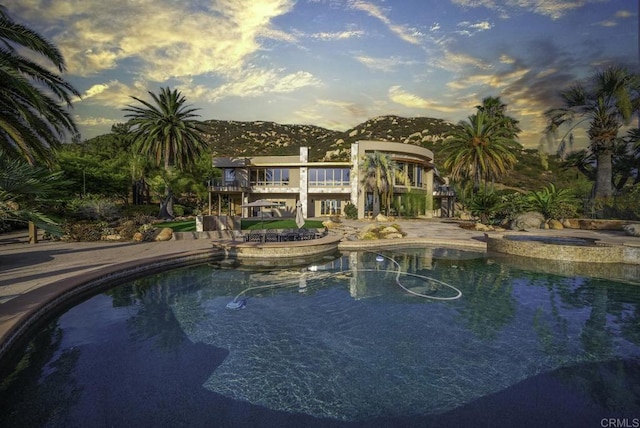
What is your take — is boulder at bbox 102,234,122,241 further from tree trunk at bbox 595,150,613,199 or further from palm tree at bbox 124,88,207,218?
tree trunk at bbox 595,150,613,199

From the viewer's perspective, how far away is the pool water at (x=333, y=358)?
444 cm

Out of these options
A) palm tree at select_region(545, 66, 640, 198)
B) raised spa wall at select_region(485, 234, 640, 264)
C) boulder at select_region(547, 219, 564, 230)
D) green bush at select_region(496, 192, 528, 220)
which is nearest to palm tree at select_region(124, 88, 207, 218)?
raised spa wall at select_region(485, 234, 640, 264)

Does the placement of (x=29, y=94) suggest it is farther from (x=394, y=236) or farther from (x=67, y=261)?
(x=394, y=236)

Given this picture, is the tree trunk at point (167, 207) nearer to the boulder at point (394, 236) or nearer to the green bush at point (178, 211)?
the green bush at point (178, 211)

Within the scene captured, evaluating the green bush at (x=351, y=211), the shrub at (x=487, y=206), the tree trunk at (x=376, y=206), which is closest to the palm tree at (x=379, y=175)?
the tree trunk at (x=376, y=206)

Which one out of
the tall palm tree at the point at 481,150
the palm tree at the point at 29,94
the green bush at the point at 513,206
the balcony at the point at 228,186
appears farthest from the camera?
the balcony at the point at 228,186

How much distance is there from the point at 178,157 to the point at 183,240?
45.8 feet

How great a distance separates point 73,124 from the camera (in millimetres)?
12219

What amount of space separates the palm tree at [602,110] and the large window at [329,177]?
68.8 feet

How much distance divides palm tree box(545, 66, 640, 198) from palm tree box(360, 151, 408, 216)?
1479 cm

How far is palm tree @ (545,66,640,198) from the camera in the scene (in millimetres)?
25375

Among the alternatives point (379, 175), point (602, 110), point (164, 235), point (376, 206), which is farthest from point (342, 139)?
point (164, 235)

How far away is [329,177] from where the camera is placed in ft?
126

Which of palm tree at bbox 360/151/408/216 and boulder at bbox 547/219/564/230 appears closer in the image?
boulder at bbox 547/219/564/230
